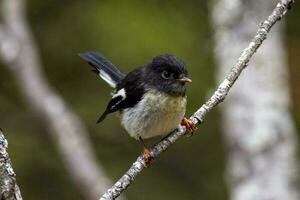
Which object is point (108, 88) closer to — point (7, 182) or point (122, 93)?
point (122, 93)

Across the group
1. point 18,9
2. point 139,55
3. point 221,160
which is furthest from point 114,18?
point 221,160

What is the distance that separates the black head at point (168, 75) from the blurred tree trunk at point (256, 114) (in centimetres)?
150

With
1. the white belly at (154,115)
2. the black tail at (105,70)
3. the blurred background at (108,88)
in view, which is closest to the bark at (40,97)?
the blurred background at (108,88)

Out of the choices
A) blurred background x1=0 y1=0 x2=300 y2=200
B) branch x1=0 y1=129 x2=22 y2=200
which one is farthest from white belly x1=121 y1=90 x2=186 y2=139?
blurred background x1=0 y1=0 x2=300 y2=200

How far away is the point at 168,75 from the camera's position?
4.49m

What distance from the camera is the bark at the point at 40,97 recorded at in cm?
693

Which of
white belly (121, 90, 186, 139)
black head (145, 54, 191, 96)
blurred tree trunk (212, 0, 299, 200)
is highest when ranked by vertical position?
blurred tree trunk (212, 0, 299, 200)

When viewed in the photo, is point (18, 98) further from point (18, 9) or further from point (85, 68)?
point (18, 9)

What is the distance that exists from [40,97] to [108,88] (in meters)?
1.26

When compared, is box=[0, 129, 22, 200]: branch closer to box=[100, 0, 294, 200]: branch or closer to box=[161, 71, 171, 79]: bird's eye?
box=[100, 0, 294, 200]: branch

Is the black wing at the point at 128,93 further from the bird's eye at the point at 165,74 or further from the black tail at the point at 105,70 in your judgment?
the black tail at the point at 105,70

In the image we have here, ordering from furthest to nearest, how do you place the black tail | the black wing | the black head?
the black tail
the black wing
the black head

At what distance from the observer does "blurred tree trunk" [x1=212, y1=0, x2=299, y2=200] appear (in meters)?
5.68

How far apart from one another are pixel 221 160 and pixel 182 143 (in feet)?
2.52
